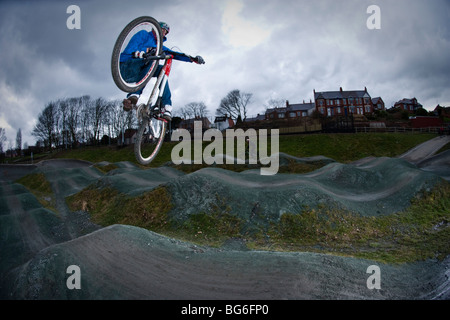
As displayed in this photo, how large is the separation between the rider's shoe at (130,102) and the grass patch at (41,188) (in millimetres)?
21913

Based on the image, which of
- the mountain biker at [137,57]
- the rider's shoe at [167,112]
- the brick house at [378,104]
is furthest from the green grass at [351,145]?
the brick house at [378,104]

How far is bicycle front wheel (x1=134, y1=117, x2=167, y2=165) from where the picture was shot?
6.07 m

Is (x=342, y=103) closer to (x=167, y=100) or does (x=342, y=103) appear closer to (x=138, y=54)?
(x=167, y=100)

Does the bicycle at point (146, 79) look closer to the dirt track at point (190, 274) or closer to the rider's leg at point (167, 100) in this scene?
the rider's leg at point (167, 100)

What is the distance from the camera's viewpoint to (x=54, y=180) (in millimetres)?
30594

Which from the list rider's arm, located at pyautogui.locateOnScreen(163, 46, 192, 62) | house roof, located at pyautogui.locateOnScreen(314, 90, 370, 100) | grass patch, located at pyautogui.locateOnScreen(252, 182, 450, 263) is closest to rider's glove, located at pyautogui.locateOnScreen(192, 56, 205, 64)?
rider's arm, located at pyautogui.locateOnScreen(163, 46, 192, 62)

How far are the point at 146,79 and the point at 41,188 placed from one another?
3305 cm

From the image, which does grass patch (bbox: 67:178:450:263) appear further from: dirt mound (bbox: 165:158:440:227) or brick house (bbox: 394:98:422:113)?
brick house (bbox: 394:98:422:113)

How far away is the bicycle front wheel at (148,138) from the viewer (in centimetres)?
607

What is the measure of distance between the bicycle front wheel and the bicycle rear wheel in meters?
1.12

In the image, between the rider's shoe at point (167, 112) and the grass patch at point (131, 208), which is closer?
the rider's shoe at point (167, 112)

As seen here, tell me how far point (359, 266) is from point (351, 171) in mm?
16372

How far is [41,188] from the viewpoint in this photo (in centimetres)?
3033

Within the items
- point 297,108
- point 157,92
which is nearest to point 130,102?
point 157,92
